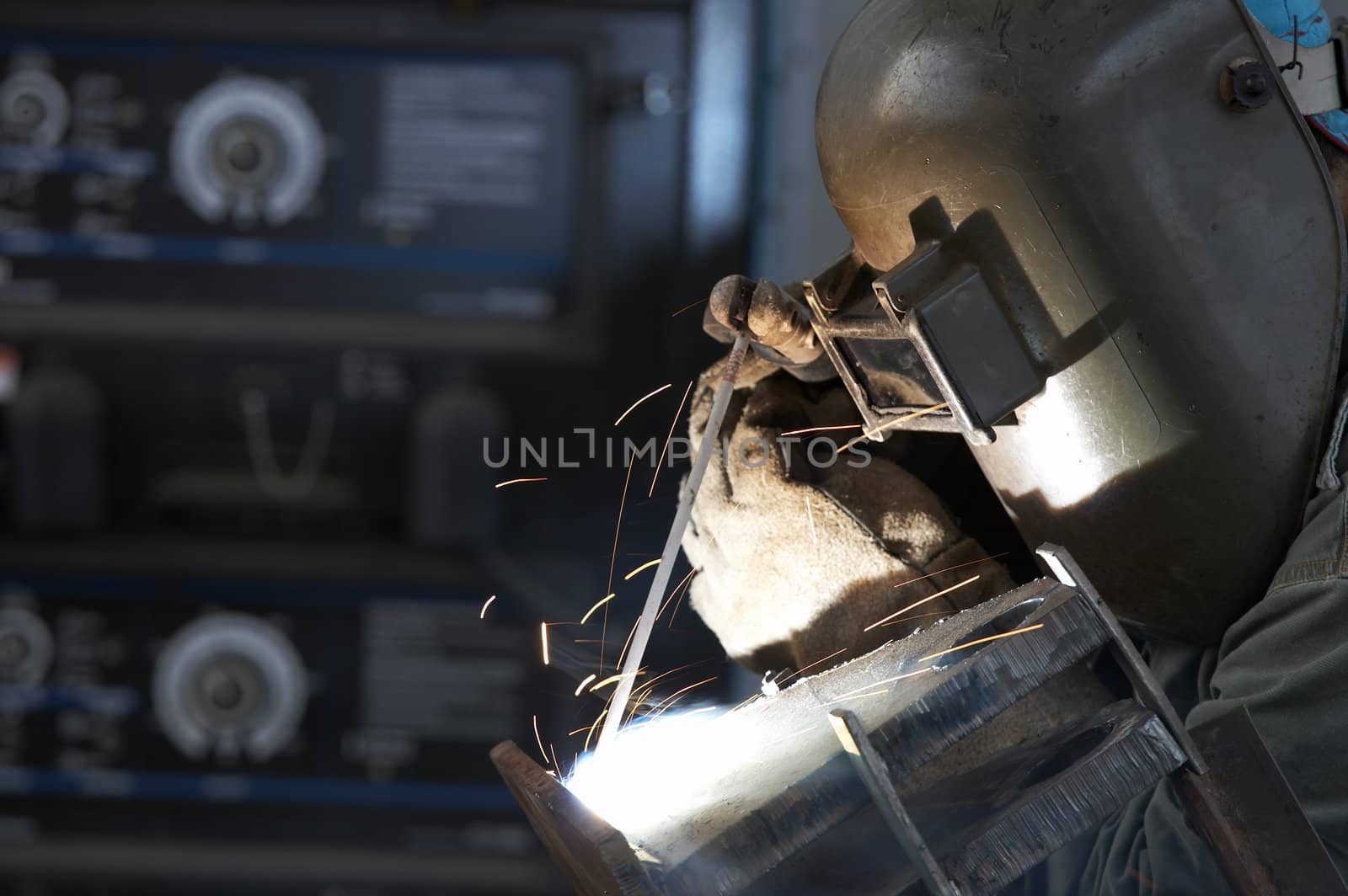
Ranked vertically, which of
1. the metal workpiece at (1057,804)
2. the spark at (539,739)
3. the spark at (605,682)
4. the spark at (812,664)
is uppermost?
the spark at (605,682)

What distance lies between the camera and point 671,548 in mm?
966

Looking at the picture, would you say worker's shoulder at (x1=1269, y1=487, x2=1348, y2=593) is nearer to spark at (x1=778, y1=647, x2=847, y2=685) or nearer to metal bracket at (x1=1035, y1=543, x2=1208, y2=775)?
metal bracket at (x1=1035, y1=543, x2=1208, y2=775)

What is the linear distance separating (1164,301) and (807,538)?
366mm

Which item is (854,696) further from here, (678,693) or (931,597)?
(678,693)

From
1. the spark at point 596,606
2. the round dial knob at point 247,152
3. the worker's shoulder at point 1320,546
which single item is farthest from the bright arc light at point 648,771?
the round dial knob at point 247,152

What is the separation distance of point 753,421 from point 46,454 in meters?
1.07

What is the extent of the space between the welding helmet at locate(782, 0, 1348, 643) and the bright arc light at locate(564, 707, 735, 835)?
1.00 feet

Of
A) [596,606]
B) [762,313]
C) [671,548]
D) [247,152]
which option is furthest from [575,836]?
[247,152]

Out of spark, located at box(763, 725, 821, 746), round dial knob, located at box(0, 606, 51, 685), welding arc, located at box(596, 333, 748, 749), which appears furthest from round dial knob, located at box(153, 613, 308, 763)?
spark, located at box(763, 725, 821, 746)

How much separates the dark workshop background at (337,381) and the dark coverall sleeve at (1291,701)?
878 mm

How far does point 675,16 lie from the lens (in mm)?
1580

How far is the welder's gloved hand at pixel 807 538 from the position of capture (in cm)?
97

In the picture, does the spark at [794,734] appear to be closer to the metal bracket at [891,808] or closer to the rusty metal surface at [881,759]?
the rusty metal surface at [881,759]

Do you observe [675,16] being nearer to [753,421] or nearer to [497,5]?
[497,5]
